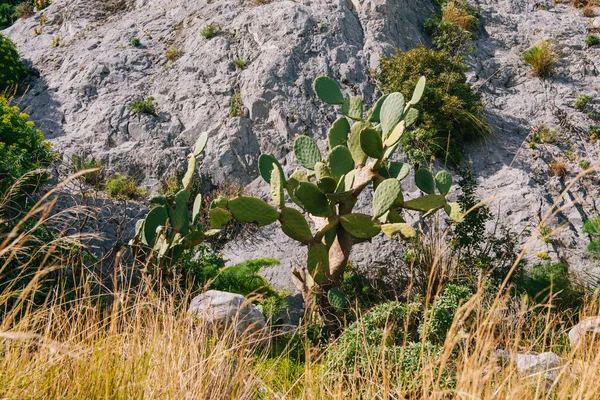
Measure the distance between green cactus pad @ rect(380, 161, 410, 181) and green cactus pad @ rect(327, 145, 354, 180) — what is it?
415 millimetres

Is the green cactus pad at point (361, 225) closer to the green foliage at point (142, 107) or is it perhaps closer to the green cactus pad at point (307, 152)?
the green cactus pad at point (307, 152)

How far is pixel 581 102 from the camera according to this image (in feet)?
24.9

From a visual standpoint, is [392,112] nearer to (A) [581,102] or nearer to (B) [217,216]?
(B) [217,216]

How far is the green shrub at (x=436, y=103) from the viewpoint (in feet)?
21.6

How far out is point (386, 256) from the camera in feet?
18.1

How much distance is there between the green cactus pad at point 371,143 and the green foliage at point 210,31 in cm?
507

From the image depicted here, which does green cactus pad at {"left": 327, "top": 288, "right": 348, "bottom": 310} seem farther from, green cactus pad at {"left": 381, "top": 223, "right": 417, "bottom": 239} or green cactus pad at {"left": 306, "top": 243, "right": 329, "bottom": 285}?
green cactus pad at {"left": 381, "top": 223, "right": 417, "bottom": 239}

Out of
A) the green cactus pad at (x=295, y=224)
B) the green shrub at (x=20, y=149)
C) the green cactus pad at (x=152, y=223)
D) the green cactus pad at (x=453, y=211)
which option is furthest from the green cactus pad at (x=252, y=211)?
the green shrub at (x=20, y=149)

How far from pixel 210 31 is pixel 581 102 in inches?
230

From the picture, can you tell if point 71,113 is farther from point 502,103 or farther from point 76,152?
point 502,103

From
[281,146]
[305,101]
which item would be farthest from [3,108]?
[305,101]

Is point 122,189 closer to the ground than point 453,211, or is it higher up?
higher up

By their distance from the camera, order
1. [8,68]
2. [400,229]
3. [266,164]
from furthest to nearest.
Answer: [8,68] → [266,164] → [400,229]

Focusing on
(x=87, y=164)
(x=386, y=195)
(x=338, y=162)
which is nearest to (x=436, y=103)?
(x=338, y=162)
